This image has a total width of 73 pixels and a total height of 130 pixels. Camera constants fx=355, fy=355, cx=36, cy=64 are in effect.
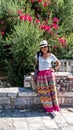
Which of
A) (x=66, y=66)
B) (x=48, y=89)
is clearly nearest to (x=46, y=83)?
(x=48, y=89)

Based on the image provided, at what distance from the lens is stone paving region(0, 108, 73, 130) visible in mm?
6023

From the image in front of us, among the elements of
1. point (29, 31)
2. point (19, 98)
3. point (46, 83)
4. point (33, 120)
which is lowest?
point (33, 120)

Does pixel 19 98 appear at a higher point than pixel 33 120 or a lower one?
higher

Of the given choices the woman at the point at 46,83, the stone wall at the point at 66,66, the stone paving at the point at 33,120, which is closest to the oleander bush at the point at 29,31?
the stone wall at the point at 66,66

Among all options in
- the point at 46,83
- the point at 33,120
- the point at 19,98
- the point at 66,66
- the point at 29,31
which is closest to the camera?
the point at 33,120

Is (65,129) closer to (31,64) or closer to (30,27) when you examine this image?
(31,64)

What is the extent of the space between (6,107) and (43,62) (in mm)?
1165

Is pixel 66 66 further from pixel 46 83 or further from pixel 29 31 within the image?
pixel 46 83

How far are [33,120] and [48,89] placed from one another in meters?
0.78

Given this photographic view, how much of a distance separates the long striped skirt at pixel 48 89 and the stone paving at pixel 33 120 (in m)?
0.16

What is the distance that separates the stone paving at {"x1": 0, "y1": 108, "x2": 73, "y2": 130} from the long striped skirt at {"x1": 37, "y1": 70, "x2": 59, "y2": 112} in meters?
0.16

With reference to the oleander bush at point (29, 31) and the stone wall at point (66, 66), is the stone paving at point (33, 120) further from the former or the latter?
the oleander bush at point (29, 31)

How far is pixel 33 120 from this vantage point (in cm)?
639

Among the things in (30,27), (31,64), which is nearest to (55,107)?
(31,64)
